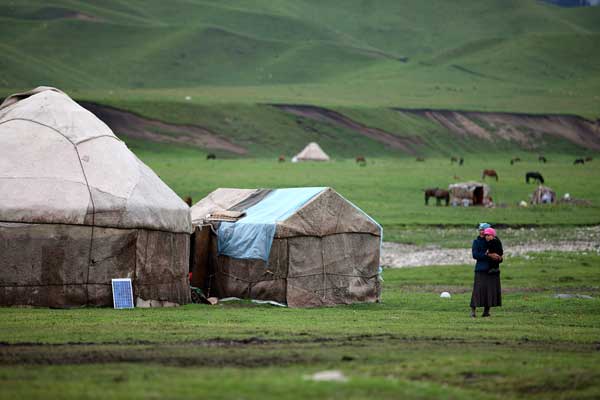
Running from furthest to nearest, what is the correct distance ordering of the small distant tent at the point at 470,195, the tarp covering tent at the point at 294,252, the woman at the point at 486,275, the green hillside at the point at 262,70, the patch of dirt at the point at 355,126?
the green hillside at the point at 262,70, the patch of dirt at the point at 355,126, the small distant tent at the point at 470,195, the tarp covering tent at the point at 294,252, the woman at the point at 486,275

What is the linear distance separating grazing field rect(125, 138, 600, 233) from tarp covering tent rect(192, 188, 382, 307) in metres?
16.0

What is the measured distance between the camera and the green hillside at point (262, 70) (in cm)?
10975

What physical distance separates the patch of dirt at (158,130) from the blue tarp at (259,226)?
2836 inches

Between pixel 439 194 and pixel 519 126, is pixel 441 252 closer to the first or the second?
pixel 439 194

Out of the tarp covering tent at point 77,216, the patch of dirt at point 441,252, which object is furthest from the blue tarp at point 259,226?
the patch of dirt at point 441,252

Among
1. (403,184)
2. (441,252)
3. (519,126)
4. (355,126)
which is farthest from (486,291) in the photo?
(519,126)

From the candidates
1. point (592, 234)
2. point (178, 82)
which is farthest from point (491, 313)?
point (178, 82)

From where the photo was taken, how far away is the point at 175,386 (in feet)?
31.6

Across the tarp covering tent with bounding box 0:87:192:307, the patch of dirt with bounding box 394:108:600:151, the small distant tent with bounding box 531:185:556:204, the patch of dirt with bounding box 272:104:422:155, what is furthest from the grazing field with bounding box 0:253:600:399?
the patch of dirt with bounding box 394:108:600:151

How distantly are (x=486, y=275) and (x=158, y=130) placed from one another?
8004cm

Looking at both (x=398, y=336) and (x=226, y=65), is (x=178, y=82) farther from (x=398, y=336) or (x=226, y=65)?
(x=398, y=336)

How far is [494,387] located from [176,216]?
36.3 feet

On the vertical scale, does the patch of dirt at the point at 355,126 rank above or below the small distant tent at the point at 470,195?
above

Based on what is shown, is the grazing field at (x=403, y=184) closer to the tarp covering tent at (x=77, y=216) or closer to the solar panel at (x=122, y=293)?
the tarp covering tent at (x=77, y=216)
